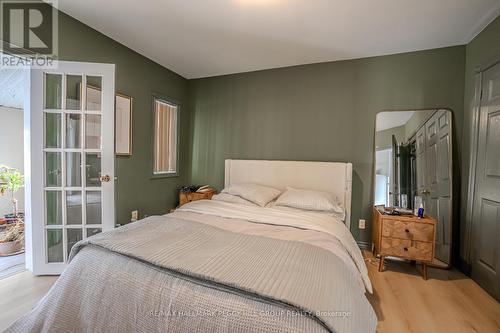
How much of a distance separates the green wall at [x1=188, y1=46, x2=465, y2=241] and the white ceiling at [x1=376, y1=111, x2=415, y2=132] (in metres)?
0.08

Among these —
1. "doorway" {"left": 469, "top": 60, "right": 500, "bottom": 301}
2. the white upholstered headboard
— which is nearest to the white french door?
the white upholstered headboard

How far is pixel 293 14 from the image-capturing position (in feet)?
6.78

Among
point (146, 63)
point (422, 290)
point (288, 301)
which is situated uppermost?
point (146, 63)

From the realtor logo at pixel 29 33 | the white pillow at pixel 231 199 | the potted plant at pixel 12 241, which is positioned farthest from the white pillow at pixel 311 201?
the potted plant at pixel 12 241

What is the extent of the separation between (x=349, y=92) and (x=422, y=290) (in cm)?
227

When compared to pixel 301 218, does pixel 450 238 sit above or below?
below

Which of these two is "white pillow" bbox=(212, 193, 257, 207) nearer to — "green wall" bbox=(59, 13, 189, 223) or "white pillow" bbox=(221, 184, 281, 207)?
"white pillow" bbox=(221, 184, 281, 207)

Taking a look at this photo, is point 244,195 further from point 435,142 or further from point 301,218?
point 435,142

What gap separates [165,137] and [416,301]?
3.55 metres

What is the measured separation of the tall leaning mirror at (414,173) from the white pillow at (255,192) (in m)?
1.22

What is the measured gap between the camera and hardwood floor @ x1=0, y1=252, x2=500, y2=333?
5.37ft

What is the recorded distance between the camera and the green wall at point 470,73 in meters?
2.12

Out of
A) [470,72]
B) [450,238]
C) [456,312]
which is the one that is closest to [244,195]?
[456,312]

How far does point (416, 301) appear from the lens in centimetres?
191
